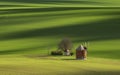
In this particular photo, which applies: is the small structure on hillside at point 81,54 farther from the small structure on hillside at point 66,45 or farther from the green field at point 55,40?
the small structure on hillside at point 66,45

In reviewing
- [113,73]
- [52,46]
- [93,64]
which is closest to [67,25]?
[52,46]

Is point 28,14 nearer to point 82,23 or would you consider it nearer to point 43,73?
point 82,23

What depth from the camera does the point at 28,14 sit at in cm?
8012

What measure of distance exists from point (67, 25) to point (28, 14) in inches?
637

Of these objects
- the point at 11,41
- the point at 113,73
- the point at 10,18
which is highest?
the point at 10,18

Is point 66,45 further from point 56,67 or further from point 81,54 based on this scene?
point 56,67

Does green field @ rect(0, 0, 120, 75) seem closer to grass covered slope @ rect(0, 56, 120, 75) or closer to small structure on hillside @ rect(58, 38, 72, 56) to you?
grass covered slope @ rect(0, 56, 120, 75)

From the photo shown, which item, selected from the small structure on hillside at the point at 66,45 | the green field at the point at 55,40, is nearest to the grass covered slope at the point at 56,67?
the green field at the point at 55,40

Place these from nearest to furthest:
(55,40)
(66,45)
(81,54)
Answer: (81,54), (66,45), (55,40)

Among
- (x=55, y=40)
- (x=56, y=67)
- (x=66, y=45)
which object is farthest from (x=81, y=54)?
(x=55, y=40)

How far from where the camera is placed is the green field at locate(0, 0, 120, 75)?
25255 millimetres

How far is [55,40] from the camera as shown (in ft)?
169

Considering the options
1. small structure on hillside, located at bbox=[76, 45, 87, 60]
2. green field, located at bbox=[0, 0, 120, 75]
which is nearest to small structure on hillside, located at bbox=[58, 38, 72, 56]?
green field, located at bbox=[0, 0, 120, 75]

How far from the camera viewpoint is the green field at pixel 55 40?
82.9 feet
